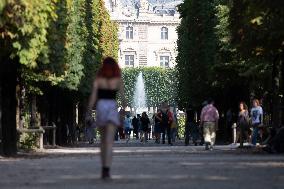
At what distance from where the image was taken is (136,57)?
176 metres

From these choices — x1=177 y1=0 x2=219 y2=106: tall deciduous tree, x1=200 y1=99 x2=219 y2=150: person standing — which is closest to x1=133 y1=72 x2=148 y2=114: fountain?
x1=177 y1=0 x2=219 y2=106: tall deciduous tree

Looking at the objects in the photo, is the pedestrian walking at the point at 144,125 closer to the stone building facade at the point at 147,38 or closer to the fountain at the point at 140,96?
the fountain at the point at 140,96

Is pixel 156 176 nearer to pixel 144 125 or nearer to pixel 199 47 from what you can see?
pixel 144 125

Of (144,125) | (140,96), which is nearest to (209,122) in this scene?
(144,125)

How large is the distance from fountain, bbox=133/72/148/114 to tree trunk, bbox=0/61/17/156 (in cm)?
12512

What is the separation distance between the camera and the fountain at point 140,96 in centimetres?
15575

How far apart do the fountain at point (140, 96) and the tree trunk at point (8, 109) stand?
410ft

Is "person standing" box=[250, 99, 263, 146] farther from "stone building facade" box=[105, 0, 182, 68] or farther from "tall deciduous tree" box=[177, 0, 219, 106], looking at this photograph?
"stone building facade" box=[105, 0, 182, 68]

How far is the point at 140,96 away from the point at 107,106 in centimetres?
14266

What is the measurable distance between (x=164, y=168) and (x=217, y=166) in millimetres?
1244

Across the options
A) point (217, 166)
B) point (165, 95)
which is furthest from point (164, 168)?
point (165, 95)

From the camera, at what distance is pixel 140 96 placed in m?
158

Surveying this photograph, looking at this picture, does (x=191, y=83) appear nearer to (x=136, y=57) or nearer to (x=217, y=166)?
(x=217, y=166)

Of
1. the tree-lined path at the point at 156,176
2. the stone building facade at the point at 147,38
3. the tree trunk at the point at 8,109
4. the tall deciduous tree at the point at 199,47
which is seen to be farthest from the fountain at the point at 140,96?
the tree-lined path at the point at 156,176
